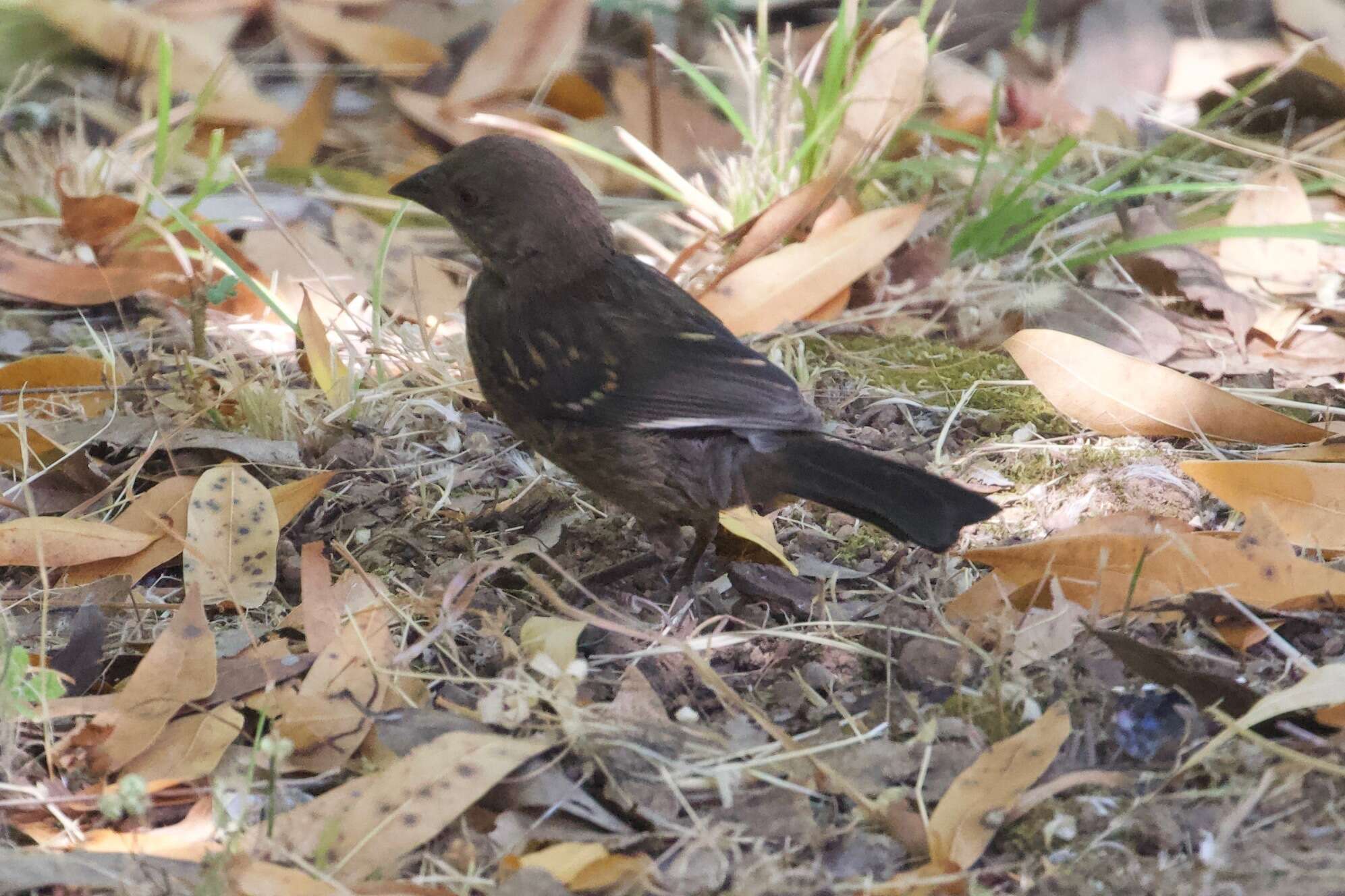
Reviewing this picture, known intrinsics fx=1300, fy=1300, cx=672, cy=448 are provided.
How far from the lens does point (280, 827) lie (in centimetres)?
188

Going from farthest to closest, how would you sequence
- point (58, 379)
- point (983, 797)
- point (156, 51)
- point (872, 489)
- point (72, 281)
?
point (156, 51), point (72, 281), point (58, 379), point (872, 489), point (983, 797)

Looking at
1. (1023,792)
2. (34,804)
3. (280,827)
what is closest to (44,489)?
(34,804)

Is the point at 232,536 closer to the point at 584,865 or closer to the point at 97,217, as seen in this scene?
the point at 584,865

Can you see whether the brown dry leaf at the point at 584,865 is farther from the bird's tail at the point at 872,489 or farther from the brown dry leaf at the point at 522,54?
the brown dry leaf at the point at 522,54

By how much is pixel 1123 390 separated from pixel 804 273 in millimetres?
1033

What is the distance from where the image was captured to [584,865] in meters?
Result: 1.79

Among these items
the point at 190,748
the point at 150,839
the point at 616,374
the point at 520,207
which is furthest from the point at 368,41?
the point at 150,839

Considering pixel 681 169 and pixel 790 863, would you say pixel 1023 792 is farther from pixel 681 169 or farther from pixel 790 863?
pixel 681 169

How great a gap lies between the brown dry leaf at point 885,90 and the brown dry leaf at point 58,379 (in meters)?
2.20

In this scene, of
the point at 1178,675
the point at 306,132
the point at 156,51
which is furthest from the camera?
the point at 156,51

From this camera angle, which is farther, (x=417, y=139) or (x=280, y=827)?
(x=417, y=139)

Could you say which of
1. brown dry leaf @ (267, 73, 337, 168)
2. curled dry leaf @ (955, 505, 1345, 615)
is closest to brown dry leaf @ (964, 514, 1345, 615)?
curled dry leaf @ (955, 505, 1345, 615)

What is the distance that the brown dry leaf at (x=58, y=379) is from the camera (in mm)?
3326

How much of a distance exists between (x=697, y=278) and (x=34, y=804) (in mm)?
2419
